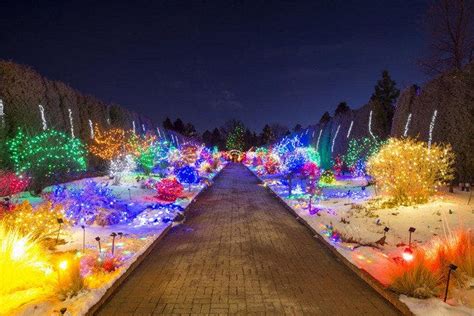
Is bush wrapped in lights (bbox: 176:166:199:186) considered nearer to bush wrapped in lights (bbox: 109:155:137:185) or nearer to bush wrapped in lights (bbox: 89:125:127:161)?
bush wrapped in lights (bbox: 109:155:137:185)

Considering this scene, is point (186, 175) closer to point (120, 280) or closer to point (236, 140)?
point (120, 280)

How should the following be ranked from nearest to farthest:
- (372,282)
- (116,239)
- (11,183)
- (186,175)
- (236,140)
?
(372,282), (116,239), (11,183), (186,175), (236,140)

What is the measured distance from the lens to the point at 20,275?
21.0ft

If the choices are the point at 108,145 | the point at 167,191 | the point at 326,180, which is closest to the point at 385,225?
the point at 167,191

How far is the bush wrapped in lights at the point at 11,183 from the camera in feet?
39.5

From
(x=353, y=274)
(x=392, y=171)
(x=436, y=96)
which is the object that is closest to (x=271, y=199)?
(x=392, y=171)

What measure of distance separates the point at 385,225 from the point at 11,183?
10821 millimetres

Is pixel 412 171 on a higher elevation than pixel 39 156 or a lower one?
lower

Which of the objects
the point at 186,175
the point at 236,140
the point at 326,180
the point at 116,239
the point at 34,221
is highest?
the point at 236,140

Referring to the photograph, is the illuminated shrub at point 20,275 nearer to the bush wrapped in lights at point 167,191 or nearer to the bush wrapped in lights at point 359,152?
the bush wrapped in lights at point 167,191

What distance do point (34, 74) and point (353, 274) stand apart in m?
16.4

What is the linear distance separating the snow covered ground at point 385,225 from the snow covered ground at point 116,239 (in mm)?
4198

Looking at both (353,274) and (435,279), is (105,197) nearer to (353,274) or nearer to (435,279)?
(353,274)

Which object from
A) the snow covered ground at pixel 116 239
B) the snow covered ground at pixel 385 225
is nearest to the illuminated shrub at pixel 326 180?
the snow covered ground at pixel 385 225
